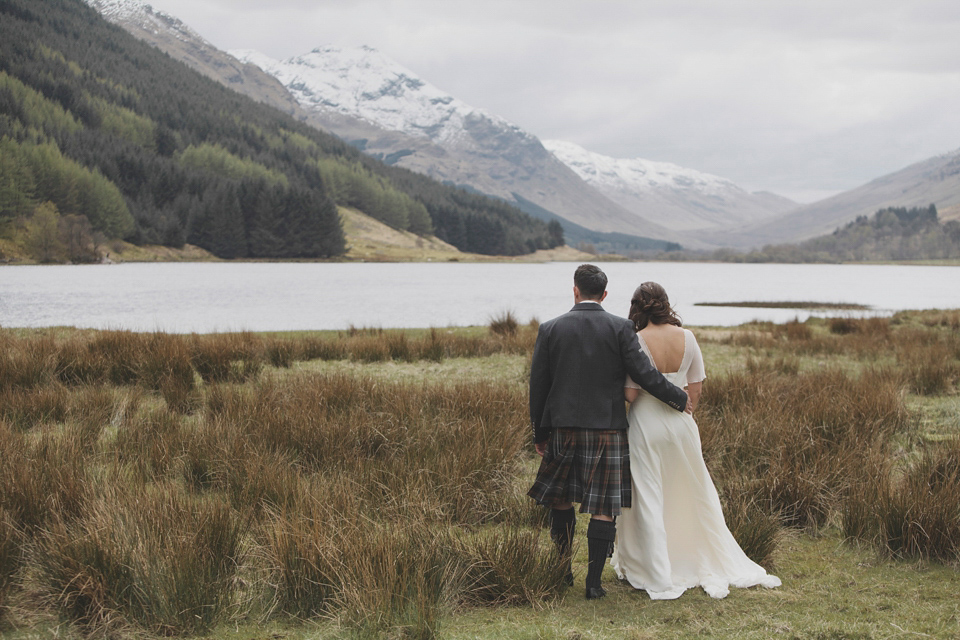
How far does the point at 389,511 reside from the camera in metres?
4.97

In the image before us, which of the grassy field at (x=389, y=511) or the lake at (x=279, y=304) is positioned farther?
the lake at (x=279, y=304)

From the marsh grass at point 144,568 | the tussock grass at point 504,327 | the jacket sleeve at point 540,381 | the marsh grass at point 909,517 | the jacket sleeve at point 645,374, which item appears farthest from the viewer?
the tussock grass at point 504,327

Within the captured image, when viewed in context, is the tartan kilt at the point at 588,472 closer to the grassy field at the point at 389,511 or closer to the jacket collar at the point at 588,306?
the grassy field at the point at 389,511

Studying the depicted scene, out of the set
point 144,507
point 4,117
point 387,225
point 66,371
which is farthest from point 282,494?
point 387,225

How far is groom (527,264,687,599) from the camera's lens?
390 centimetres

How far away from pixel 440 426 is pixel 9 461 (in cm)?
375

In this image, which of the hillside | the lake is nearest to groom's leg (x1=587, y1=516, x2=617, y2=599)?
the lake

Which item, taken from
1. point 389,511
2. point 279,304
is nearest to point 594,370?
point 389,511

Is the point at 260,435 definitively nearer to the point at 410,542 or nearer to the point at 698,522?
the point at 410,542

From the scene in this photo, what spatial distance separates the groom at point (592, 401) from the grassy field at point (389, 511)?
40 cm

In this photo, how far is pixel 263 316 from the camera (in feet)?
87.1

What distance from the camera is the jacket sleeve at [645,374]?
382 cm

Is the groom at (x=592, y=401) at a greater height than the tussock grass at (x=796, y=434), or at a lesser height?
greater

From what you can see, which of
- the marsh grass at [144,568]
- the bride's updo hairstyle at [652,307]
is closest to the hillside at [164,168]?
the marsh grass at [144,568]
